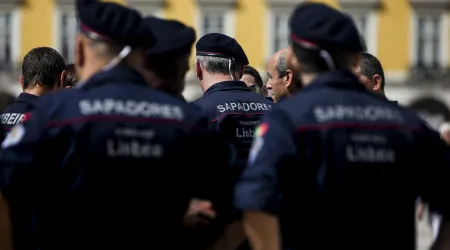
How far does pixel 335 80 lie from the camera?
171 inches

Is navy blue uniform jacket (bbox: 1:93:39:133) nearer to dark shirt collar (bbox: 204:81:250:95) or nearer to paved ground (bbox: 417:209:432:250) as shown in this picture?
dark shirt collar (bbox: 204:81:250:95)

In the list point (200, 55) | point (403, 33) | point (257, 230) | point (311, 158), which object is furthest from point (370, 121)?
point (403, 33)

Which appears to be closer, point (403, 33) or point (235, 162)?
point (235, 162)

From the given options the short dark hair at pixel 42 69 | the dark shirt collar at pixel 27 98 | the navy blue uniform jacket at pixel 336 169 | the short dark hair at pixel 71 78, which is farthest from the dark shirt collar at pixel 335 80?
the short dark hair at pixel 71 78

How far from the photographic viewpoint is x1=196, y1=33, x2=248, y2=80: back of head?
22.3ft

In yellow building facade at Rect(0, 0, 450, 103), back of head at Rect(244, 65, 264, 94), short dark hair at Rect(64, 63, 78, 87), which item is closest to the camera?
short dark hair at Rect(64, 63, 78, 87)

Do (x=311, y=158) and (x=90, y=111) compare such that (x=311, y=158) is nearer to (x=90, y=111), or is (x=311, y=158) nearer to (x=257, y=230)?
(x=257, y=230)

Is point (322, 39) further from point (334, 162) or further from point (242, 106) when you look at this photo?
point (242, 106)

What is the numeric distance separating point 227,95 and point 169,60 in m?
1.94

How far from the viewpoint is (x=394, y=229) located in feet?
14.3

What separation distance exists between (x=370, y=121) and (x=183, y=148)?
64 cm

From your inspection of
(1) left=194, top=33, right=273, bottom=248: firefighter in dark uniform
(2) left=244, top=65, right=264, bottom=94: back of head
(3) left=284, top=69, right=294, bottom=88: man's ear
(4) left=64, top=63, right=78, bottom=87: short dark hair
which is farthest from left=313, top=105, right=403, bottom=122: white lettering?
(2) left=244, top=65, right=264, bottom=94: back of head

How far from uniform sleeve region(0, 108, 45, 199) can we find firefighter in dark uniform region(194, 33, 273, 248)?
6.53 ft

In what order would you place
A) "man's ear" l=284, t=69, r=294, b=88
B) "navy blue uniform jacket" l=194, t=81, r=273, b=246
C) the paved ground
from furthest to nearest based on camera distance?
the paved ground < "man's ear" l=284, t=69, r=294, b=88 < "navy blue uniform jacket" l=194, t=81, r=273, b=246
